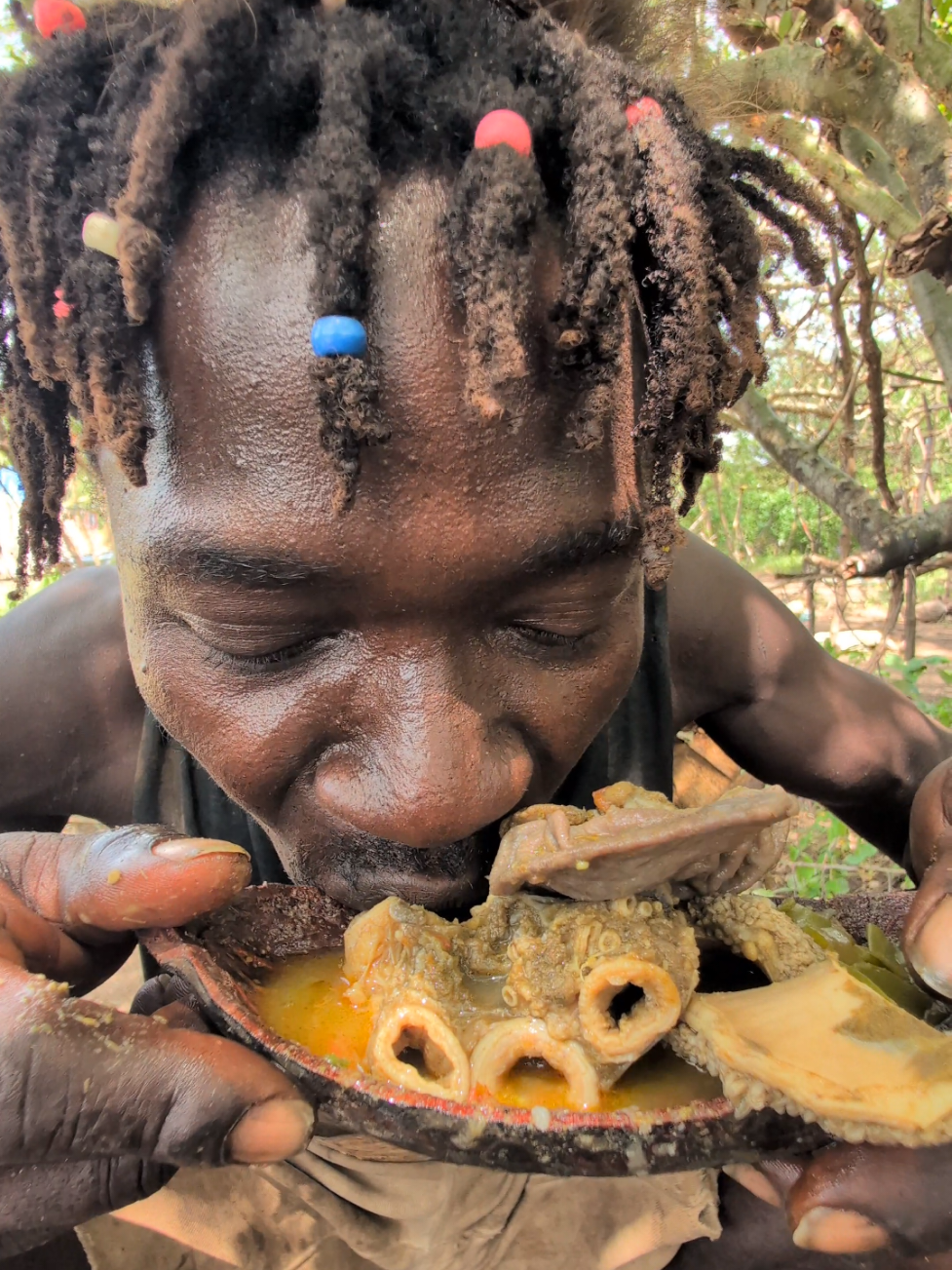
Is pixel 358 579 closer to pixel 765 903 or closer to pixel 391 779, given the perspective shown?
pixel 391 779

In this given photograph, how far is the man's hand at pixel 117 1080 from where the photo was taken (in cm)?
106

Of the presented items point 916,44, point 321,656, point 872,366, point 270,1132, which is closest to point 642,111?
point 321,656

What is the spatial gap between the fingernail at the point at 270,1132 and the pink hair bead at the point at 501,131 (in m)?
1.21

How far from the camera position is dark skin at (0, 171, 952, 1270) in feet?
3.68

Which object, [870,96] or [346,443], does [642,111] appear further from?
[870,96]

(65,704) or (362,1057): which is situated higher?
(65,704)

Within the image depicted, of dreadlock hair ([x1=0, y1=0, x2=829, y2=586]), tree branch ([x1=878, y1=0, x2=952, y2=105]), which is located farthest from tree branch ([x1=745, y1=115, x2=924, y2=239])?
dreadlock hair ([x1=0, y1=0, x2=829, y2=586])

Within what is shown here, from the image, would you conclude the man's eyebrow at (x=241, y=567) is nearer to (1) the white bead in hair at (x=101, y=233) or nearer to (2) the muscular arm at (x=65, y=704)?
(1) the white bead in hair at (x=101, y=233)

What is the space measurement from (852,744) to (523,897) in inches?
60.4

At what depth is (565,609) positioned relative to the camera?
1.31m

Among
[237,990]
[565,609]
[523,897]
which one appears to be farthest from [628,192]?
[237,990]

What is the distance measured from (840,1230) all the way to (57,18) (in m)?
1.95

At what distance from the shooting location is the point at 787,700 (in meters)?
2.59

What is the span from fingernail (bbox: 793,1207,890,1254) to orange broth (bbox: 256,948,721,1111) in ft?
0.59
